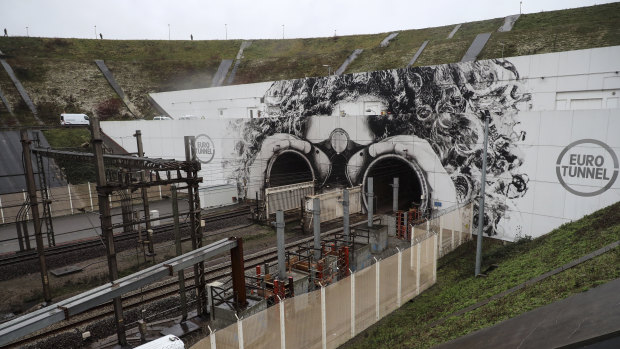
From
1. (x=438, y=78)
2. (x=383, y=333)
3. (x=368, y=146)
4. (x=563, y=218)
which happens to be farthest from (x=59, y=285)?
(x=438, y=78)

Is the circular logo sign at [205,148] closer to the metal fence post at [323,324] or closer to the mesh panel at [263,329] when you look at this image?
the metal fence post at [323,324]

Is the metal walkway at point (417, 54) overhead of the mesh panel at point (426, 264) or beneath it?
overhead

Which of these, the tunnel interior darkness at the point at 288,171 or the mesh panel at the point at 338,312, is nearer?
the mesh panel at the point at 338,312

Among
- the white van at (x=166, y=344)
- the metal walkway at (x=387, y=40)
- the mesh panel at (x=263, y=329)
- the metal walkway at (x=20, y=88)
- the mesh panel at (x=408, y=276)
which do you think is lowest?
the mesh panel at (x=408, y=276)

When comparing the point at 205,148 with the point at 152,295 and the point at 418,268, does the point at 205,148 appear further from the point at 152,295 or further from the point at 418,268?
the point at 418,268

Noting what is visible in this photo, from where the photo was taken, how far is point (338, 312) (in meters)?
10.4

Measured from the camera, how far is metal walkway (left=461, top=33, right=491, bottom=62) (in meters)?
39.8

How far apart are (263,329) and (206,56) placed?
2477 inches

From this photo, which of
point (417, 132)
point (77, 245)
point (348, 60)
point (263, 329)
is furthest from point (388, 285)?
point (348, 60)

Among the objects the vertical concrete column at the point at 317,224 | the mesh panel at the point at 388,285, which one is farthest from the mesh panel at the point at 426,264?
the vertical concrete column at the point at 317,224

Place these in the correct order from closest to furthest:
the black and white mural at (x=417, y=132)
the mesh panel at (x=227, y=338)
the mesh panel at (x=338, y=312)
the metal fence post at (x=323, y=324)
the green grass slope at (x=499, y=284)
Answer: the mesh panel at (x=227, y=338)
the green grass slope at (x=499, y=284)
the metal fence post at (x=323, y=324)
the mesh panel at (x=338, y=312)
the black and white mural at (x=417, y=132)

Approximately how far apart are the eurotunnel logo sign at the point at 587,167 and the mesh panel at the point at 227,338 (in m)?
16.8

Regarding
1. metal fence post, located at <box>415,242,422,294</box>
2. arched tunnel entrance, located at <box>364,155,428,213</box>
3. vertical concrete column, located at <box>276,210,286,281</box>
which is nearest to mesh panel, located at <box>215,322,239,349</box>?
vertical concrete column, located at <box>276,210,286,281</box>

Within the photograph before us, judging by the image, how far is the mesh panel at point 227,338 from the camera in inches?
308
